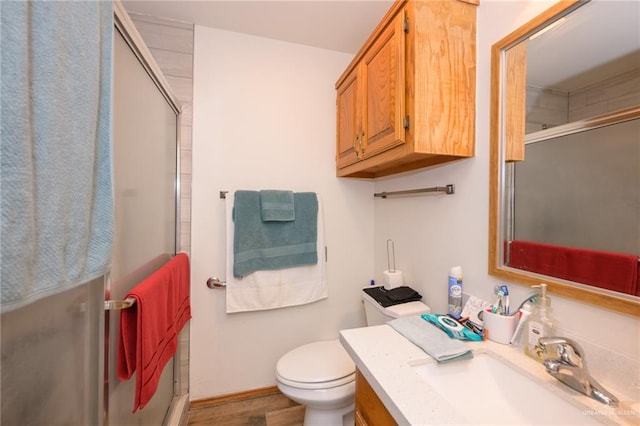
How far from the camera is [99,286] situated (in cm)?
73

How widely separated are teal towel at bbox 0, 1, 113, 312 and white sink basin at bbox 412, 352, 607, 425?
842 millimetres

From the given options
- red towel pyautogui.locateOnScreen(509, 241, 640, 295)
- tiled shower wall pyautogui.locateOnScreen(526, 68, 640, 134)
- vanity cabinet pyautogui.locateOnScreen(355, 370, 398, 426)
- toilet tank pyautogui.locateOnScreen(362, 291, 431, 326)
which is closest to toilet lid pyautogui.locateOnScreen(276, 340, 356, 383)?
toilet tank pyautogui.locateOnScreen(362, 291, 431, 326)

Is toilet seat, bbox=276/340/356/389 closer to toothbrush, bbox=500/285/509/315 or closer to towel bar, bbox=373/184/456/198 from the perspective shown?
toothbrush, bbox=500/285/509/315

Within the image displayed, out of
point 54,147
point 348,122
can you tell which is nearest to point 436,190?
point 348,122

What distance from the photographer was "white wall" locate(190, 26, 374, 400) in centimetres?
156

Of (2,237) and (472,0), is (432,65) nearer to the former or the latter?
→ (472,0)

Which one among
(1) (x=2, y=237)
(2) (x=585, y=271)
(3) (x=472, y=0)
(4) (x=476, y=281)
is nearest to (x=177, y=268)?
(1) (x=2, y=237)

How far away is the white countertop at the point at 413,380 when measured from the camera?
0.54 m

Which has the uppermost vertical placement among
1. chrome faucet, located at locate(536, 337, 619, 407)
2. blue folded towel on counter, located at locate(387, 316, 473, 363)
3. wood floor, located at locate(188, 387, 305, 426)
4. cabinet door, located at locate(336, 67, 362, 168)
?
cabinet door, located at locate(336, 67, 362, 168)

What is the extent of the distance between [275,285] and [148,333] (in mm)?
799

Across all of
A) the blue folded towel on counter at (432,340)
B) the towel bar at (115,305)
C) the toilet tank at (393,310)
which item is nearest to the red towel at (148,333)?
the towel bar at (115,305)

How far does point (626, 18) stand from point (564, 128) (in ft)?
0.90

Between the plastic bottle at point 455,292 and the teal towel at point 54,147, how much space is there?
3.81ft

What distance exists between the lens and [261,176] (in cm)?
165
